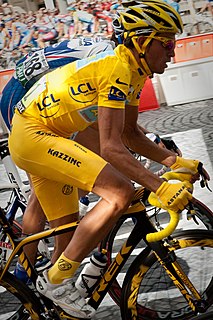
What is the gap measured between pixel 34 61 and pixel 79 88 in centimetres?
171

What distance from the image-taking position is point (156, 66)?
12.1 ft

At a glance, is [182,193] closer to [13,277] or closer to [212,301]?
[212,301]

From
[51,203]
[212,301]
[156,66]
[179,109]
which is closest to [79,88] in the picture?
[156,66]

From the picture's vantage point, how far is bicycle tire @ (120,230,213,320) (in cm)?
382

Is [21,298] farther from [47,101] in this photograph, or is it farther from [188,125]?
[188,125]

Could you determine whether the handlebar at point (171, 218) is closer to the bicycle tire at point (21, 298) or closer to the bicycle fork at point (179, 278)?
the bicycle fork at point (179, 278)

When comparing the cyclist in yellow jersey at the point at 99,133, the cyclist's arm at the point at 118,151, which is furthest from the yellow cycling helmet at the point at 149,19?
the cyclist's arm at the point at 118,151

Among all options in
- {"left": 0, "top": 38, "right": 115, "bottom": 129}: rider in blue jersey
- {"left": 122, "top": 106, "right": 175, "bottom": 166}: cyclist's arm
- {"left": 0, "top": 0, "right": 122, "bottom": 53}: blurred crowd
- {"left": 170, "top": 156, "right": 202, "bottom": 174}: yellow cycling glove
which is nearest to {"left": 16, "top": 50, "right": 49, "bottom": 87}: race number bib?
{"left": 0, "top": 38, "right": 115, "bottom": 129}: rider in blue jersey

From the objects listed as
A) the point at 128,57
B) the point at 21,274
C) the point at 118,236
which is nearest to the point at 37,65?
the point at 118,236

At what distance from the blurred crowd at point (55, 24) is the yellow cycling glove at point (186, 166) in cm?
826

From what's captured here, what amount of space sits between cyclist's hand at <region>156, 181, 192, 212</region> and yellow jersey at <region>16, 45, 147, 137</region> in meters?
0.50

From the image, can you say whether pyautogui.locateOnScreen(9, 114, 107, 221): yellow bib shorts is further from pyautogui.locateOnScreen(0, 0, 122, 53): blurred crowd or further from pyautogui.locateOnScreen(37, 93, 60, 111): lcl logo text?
pyautogui.locateOnScreen(0, 0, 122, 53): blurred crowd

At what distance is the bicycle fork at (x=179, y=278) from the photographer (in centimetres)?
369

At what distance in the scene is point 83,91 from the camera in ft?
12.2
